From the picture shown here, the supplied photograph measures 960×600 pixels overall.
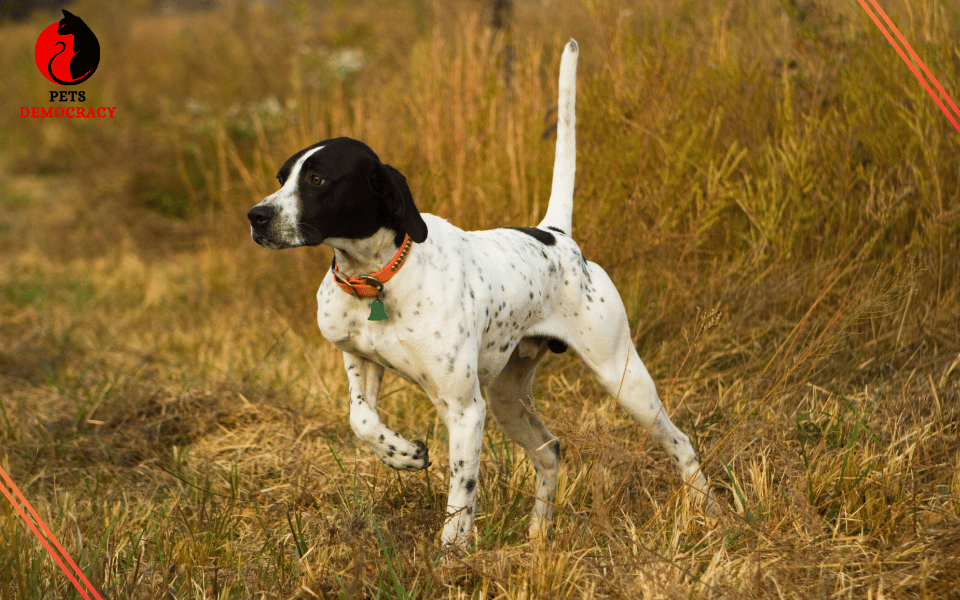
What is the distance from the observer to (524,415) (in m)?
3.26

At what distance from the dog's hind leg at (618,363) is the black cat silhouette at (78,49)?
13.9ft

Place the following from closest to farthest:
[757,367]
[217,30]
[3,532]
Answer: [3,532]
[757,367]
[217,30]

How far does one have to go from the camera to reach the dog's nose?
2404 mm

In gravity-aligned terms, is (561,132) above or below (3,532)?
above

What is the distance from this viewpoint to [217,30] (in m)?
11.8

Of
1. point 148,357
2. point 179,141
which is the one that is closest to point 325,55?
point 179,141

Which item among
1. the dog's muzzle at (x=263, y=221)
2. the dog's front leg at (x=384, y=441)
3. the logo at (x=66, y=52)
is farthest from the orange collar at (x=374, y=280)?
the logo at (x=66, y=52)

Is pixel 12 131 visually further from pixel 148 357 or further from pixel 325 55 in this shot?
pixel 148 357

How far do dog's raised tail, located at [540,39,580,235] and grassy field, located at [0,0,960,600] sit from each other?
73cm

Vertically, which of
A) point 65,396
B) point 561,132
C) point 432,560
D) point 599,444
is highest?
point 561,132

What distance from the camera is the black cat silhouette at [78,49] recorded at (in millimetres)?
5871

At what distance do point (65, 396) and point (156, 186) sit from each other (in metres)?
5.39

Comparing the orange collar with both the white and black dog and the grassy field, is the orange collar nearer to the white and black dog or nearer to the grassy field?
the white and black dog

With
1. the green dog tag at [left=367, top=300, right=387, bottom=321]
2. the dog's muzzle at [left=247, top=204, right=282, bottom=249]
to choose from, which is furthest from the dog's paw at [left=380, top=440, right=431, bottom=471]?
the dog's muzzle at [left=247, top=204, right=282, bottom=249]
